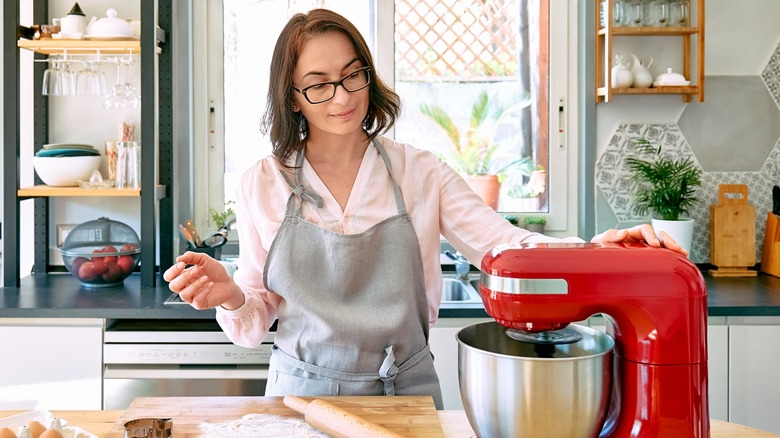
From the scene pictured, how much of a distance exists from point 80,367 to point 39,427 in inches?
57.3

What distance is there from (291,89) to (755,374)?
1.85 metres

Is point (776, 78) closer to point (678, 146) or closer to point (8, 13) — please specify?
point (678, 146)

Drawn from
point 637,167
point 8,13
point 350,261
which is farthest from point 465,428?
point 8,13

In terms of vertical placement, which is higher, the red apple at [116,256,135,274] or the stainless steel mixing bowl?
the red apple at [116,256,135,274]

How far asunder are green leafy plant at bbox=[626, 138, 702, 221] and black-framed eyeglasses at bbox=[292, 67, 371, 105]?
5.98ft

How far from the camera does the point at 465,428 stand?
1.50 m

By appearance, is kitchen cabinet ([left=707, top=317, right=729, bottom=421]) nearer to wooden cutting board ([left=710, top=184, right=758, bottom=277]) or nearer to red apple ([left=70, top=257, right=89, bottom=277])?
wooden cutting board ([left=710, top=184, right=758, bottom=277])

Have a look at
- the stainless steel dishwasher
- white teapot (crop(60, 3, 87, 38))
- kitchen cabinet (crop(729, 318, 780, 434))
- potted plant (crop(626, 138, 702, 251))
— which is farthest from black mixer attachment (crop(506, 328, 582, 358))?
white teapot (crop(60, 3, 87, 38))

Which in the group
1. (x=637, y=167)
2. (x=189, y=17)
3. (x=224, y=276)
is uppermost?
(x=189, y=17)

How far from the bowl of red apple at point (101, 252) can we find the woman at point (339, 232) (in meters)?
1.35

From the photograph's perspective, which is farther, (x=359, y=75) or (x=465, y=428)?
(x=359, y=75)

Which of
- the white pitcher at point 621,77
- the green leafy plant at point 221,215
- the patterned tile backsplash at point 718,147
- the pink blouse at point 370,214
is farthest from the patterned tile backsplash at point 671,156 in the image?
the pink blouse at point 370,214

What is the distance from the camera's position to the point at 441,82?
3.49m

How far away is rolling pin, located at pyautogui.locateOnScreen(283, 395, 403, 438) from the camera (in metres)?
1.34
